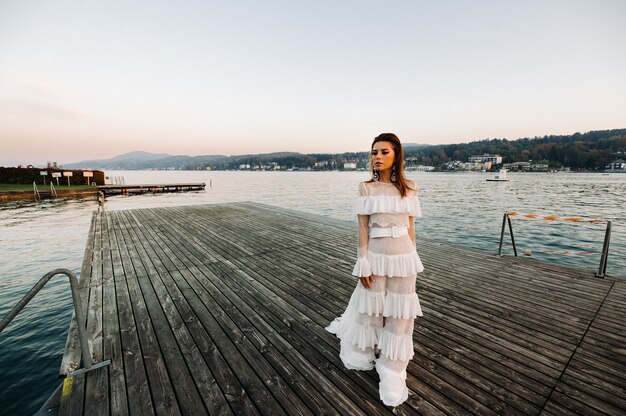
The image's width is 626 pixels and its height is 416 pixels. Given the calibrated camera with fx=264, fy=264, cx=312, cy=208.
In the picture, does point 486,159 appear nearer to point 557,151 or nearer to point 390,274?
point 557,151

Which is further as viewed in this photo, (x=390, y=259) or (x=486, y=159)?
(x=486, y=159)

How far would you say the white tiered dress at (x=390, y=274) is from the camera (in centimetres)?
236

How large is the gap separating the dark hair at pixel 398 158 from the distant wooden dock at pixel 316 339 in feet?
6.22

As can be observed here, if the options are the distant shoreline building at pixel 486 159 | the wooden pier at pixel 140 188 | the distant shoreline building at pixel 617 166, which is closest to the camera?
the wooden pier at pixel 140 188

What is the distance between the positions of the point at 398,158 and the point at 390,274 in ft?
3.47

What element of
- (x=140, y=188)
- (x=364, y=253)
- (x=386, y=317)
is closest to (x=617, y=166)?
(x=386, y=317)

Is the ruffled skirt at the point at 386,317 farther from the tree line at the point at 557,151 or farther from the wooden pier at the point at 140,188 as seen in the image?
the tree line at the point at 557,151

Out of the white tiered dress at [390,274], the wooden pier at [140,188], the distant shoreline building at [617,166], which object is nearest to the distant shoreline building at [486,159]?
the distant shoreline building at [617,166]

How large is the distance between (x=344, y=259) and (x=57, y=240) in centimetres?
1365

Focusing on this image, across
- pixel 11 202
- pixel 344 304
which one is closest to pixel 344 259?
pixel 344 304

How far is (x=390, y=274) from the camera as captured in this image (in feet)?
7.70

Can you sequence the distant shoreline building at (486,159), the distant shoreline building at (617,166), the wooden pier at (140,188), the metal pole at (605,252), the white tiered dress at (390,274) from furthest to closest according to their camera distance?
the distant shoreline building at (486,159)
the distant shoreline building at (617,166)
the wooden pier at (140,188)
the metal pole at (605,252)
the white tiered dress at (390,274)

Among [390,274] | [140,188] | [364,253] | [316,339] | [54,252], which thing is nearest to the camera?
[390,274]

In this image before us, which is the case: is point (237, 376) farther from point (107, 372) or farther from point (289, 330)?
point (107, 372)
